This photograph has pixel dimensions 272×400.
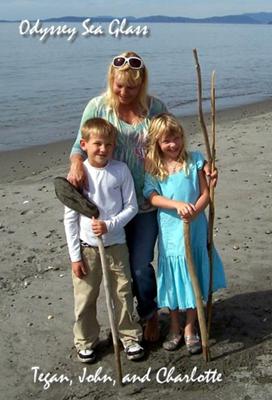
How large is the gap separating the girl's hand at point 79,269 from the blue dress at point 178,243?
61 centimetres

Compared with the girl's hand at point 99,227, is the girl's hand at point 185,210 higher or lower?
higher

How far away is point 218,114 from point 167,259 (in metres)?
16.4

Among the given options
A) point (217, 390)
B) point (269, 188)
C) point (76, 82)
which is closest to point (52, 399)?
point (217, 390)

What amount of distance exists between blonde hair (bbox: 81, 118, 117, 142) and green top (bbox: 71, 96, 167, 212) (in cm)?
11

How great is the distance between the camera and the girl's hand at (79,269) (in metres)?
4.63

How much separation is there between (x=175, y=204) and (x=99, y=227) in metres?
0.61

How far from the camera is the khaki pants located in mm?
4676

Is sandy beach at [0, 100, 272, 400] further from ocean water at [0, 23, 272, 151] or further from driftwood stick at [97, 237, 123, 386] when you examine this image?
ocean water at [0, 23, 272, 151]

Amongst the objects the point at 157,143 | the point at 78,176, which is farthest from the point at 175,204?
the point at 78,176

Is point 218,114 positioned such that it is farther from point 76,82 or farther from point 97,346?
point 97,346

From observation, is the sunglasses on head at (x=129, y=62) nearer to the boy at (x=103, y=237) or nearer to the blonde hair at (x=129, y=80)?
the blonde hair at (x=129, y=80)

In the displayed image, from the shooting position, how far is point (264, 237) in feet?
23.4

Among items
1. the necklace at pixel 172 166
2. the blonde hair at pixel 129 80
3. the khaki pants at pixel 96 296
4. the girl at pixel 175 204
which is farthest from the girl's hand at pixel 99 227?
the blonde hair at pixel 129 80

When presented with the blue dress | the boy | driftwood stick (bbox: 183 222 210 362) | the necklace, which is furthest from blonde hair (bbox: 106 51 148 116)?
driftwood stick (bbox: 183 222 210 362)
